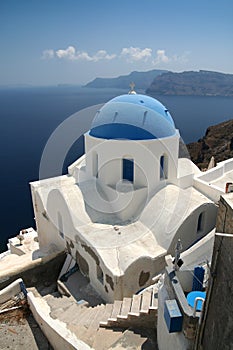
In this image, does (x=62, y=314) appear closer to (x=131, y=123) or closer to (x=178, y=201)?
(x=178, y=201)

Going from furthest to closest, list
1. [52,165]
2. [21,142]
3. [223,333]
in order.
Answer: [21,142] < [52,165] < [223,333]

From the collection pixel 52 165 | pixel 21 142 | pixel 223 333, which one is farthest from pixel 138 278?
pixel 21 142

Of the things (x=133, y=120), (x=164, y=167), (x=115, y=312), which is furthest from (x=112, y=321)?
(x=133, y=120)

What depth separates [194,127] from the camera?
9731 centimetres

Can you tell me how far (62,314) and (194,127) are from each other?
306 ft

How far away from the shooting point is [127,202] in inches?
561

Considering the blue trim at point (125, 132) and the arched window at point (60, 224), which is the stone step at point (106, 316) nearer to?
the arched window at point (60, 224)

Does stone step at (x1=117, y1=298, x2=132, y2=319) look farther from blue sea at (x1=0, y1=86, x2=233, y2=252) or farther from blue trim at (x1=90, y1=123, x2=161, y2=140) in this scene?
blue sea at (x1=0, y1=86, x2=233, y2=252)

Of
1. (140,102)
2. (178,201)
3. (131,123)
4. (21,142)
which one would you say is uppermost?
(140,102)

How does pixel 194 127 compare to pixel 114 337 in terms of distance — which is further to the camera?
pixel 194 127

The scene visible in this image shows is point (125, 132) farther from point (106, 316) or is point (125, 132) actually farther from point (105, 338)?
point (105, 338)

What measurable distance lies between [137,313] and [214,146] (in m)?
43.4

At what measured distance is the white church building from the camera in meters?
12.2

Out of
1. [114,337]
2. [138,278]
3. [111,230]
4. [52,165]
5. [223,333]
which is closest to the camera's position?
[223,333]
